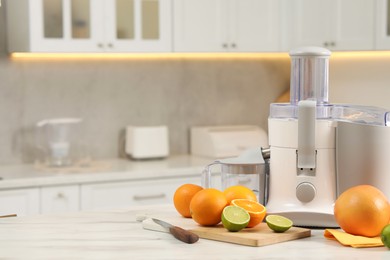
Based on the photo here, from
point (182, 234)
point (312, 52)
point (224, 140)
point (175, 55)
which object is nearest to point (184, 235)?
point (182, 234)

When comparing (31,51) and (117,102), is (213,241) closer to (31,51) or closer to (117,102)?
(31,51)

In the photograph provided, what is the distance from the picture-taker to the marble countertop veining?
13.3 feet

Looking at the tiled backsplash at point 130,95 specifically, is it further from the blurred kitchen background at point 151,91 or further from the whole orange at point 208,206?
the whole orange at point 208,206

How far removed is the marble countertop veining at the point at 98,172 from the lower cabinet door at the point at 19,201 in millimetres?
30

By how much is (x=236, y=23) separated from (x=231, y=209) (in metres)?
2.68

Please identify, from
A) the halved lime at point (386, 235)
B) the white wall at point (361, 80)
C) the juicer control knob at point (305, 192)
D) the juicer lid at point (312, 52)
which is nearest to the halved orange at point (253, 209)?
the juicer control knob at point (305, 192)

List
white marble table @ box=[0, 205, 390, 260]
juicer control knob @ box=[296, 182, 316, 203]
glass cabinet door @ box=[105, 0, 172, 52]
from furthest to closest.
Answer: glass cabinet door @ box=[105, 0, 172, 52] < juicer control knob @ box=[296, 182, 316, 203] < white marble table @ box=[0, 205, 390, 260]

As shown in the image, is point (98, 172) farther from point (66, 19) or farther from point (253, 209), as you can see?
point (253, 209)

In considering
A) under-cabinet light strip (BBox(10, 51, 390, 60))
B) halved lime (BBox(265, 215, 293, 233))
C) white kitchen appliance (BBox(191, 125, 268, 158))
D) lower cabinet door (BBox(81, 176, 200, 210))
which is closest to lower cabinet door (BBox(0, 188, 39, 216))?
lower cabinet door (BBox(81, 176, 200, 210))

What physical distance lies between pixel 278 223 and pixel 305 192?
18 centimetres

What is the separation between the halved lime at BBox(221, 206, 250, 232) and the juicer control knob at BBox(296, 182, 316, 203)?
0.67 ft

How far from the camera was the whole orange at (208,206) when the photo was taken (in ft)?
7.24

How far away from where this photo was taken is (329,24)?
4.71 meters

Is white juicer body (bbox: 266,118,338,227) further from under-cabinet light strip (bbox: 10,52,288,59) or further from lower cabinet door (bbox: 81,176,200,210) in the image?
under-cabinet light strip (bbox: 10,52,288,59)
